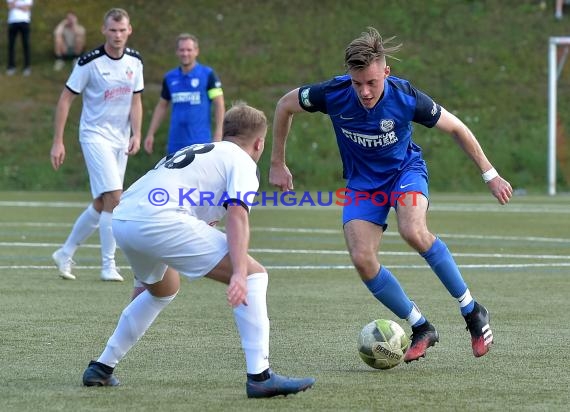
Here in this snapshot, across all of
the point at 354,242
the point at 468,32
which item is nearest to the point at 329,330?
the point at 354,242

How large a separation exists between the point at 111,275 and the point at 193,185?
18.0ft

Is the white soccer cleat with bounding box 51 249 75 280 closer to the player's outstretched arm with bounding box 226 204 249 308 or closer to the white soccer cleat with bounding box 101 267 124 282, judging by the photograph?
the white soccer cleat with bounding box 101 267 124 282

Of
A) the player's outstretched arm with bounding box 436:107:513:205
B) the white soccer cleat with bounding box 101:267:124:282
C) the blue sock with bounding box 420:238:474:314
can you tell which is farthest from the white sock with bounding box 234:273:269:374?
the white soccer cleat with bounding box 101:267:124:282

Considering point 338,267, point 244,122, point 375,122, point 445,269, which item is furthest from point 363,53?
point 338,267

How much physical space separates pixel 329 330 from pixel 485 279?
3.31 metres

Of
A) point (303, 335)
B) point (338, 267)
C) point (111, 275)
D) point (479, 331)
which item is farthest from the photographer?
point (338, 267)

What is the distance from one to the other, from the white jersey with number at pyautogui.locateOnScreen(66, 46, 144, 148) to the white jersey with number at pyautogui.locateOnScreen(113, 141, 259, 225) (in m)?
5.76

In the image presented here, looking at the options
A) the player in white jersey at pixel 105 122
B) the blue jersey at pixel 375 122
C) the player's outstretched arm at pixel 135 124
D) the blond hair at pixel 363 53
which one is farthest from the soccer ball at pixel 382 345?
the player's outstretched arm at pixel 135 124

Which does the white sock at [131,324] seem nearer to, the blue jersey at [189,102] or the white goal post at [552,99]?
the blue jersey at [189,102]

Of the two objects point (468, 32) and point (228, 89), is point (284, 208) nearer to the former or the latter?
point (228, 89)

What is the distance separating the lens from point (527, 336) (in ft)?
25.2

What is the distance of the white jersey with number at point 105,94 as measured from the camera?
37.6ft

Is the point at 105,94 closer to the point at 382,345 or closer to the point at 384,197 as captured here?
the point at 384,197

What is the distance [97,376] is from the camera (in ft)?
19.6
